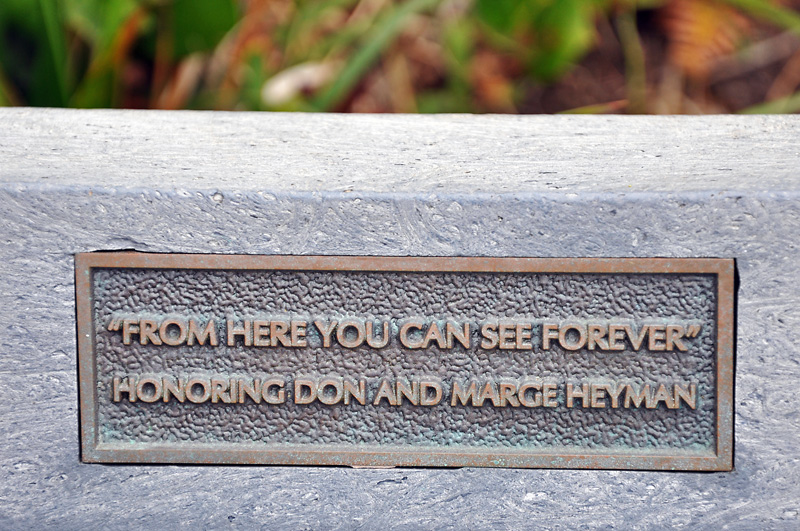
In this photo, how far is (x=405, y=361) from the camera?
4.12ft

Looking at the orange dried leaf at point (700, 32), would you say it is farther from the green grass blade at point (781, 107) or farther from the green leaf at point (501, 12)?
the green leaf at point (501, 12)

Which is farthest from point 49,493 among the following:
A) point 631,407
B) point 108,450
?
point 631,407

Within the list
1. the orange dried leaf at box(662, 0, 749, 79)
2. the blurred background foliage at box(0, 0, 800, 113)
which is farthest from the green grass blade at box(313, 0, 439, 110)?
the orange dried leaf at box(662, 0, 749, 79)

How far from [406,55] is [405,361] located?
184 centimetres

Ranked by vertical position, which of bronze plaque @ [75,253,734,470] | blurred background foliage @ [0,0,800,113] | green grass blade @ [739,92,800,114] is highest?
blurred background foliage @ [0,0,800,113]

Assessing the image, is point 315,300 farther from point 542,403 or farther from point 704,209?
point 704,209

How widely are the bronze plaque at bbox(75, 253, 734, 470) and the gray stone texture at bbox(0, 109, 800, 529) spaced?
0.03 metres

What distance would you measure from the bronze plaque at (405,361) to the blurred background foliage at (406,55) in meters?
0.96

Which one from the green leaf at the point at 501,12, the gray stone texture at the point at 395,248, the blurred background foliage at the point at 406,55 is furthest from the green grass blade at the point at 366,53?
the gray stone texture at the point at 395,248

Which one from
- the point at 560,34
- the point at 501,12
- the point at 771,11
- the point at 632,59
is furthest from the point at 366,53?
the point at 771,11

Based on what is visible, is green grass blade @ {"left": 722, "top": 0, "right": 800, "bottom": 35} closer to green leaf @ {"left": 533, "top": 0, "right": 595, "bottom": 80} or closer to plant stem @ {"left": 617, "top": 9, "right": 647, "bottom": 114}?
plant stem @ {"left": 617, "top": 9, "right": 647, "bottom": 114}

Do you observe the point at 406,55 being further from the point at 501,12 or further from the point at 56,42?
the point at 56,42

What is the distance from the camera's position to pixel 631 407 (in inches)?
49.1

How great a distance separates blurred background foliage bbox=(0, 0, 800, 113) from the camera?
2.06 meters
